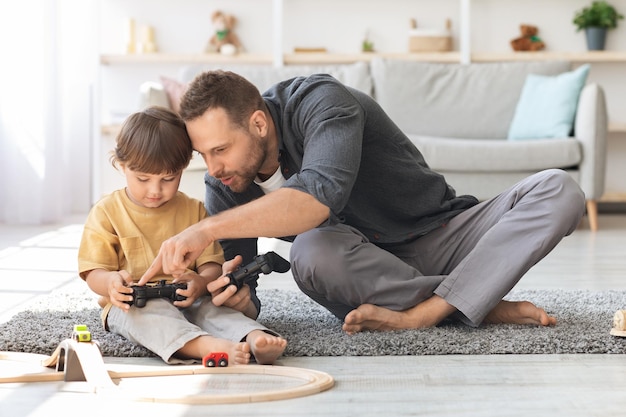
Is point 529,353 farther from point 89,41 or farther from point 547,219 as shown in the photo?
point 89,41

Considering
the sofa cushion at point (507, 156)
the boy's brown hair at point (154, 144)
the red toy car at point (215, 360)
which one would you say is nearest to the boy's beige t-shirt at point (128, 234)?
the boy's brown hair at point (154, 144)

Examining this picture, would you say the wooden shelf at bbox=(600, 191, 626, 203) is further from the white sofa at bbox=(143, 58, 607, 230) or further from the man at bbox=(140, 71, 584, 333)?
the man at bbox=(140, 71, 584, 333)

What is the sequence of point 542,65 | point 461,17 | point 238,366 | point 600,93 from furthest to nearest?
1. point 461,17
2. point 542,65
3. point 600,93
4. point 238,366

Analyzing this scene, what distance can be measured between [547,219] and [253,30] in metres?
4.11

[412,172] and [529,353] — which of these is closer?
[529,353]

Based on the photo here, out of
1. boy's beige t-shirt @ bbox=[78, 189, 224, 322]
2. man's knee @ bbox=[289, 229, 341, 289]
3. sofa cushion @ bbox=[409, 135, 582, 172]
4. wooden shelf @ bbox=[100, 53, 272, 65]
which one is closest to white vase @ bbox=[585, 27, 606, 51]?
sofa cushion @ bbox=[409, 135, 582, 172]

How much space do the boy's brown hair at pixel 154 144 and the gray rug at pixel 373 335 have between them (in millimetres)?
346

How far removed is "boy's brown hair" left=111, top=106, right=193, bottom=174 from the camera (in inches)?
68.9

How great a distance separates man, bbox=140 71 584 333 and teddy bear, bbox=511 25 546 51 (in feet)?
11.9

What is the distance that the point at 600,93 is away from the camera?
4371 millimetres

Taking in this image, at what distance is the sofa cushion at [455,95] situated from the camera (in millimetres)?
4781

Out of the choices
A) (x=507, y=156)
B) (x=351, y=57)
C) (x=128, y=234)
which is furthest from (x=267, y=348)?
(x=351, y=57)

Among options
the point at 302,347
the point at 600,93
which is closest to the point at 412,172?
the point at 302,347

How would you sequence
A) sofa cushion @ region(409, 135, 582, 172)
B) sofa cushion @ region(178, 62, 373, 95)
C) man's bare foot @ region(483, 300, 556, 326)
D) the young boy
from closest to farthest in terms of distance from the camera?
1. the young boy
2. man's bare foot @ region(483, 300, 556, 326)
3. sofa cushion @ region(409, 135, 582, 172)
4. sofa cushion @ region(178, 62, 373, 95)
